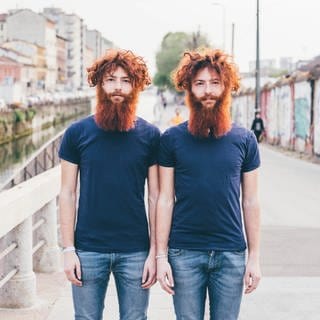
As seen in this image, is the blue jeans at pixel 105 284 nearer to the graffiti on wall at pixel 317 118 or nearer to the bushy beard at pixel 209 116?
the bushy beard at pixel 209 116

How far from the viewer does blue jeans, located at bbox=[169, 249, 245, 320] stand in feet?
11.2

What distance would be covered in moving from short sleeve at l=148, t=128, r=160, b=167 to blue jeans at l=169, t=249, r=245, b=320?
0.40 m

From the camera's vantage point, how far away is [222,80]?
3.43 meters

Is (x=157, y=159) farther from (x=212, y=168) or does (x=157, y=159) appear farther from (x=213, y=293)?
(x=213, y=293)

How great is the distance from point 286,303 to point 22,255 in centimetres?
204

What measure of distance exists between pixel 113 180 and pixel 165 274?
0.46 metres

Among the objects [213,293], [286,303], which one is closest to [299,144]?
[286,303]

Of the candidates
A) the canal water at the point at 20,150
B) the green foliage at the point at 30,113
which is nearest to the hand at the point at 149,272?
the canal water at the point at 20,150

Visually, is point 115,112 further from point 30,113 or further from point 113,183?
point 30,113

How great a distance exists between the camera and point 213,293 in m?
3.53

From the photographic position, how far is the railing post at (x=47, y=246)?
7289mm

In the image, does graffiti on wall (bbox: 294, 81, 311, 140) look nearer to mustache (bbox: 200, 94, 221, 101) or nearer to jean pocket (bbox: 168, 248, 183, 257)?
mustache (bbox: 200, 94, 221, 101)

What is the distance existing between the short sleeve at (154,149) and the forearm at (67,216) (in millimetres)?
398

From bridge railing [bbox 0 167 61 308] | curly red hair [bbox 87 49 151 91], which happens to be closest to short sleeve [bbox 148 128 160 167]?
curly red hair [bbox 87 49 151 91]
